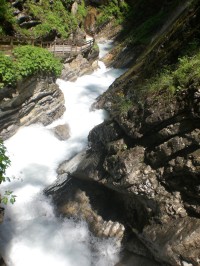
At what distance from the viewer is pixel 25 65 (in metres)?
15.3

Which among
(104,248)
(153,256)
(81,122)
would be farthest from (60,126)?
(153,256)

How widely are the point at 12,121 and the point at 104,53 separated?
15.4 metres

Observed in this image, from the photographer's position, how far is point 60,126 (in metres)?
17.4

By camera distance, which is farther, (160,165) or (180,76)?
(180,76)

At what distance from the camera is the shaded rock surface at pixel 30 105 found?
49.8 ft

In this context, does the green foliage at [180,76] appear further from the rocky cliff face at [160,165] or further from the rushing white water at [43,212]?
the rushing white water at [43,212]

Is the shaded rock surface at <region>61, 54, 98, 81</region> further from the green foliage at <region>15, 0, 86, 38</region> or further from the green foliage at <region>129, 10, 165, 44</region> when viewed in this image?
the green foliage at <region>129, 10, 165, 44</region>

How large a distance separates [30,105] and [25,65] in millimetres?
2178

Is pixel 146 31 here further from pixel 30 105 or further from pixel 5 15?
pixel 30 105

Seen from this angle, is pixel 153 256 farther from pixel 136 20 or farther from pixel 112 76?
pixel 136 20

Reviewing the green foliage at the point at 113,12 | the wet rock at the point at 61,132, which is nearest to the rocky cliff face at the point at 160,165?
the wet rock at the point at 61,132

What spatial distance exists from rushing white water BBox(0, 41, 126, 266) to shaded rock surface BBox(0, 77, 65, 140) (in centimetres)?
45

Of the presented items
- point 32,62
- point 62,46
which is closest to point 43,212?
point 32,62

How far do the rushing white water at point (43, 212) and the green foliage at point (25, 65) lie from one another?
299 cm
